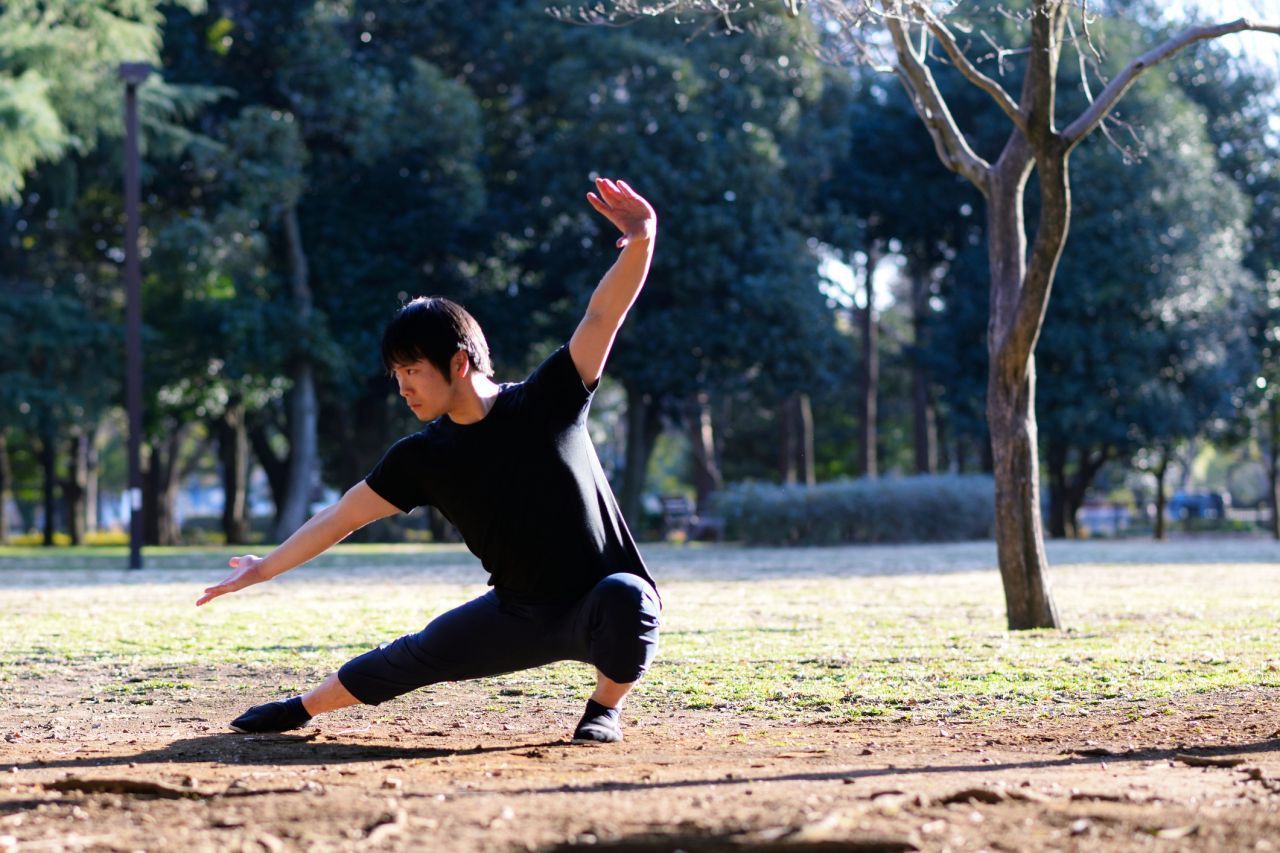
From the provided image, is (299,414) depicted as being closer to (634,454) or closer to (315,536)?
(634,454)

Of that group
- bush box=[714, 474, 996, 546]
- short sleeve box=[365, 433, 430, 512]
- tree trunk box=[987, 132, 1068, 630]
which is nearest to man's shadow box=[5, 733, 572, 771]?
short sleeve box=[365, 433, 430, 512]

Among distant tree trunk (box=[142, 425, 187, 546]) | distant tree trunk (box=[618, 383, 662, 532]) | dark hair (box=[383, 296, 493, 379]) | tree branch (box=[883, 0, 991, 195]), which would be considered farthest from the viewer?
distant tree trunk (box=[142, 425, 187, 546])

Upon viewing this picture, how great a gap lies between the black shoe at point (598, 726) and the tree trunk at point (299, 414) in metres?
26.1

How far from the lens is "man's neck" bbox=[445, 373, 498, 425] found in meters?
4.90

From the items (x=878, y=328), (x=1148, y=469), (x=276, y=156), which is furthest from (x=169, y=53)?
(x=1148, y=469)

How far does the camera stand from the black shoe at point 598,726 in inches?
205

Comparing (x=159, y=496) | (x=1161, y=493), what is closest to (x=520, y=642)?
(x=1161, y=493)

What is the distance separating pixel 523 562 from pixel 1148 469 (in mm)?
39219

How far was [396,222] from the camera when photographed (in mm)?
31672

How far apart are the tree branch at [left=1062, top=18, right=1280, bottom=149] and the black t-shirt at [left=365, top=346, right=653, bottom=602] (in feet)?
17.8

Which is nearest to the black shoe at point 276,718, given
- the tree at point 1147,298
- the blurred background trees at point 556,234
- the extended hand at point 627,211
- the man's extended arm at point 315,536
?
the man's extended arm at point 315,536

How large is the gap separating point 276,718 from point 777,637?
472 cm

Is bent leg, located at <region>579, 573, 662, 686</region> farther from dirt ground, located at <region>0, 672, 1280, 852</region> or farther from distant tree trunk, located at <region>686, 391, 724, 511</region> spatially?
distant tree trunk, located at <region>686, 391, 724, 511</region>

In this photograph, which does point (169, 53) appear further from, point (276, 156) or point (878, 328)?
point (878, 328)
